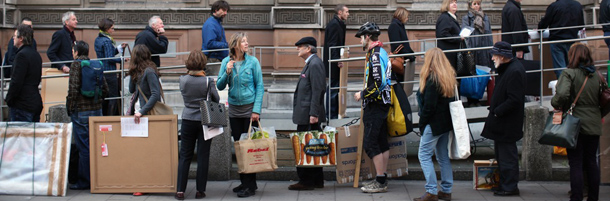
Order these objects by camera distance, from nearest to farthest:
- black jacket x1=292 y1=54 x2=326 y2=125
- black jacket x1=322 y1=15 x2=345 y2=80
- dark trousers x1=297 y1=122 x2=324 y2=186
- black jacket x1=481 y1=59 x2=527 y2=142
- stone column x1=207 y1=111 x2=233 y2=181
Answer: black jacket x1=481 y1=59 x2=527 y2=142
black jacket x1=292 y1=54 x2=326 y2=125
dark trousers x1=297 y1=122 x2=324 y2=186
stone column x1=207 y1=111 x2=233 y2=181
black jacket x1=322 y1=15 x2=345 y2=80

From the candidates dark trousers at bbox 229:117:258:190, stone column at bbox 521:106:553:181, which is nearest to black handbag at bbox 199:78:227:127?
dark trousers at bbox 229:117:258:190

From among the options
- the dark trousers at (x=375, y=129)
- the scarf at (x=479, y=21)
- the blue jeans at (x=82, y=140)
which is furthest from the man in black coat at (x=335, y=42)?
the blue jeans at (x=82, y=140)

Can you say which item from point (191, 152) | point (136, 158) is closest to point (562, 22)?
point (191, 152)

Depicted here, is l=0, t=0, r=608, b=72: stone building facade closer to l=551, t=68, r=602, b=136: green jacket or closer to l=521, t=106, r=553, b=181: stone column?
l=521, t=106, r=553, b=181: stone column

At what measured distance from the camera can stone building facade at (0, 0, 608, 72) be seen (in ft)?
44.6

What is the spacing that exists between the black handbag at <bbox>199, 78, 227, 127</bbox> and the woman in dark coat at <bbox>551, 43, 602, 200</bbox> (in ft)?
11.9

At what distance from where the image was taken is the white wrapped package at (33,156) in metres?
8.85

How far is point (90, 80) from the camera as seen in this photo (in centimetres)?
917

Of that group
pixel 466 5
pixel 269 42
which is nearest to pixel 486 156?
pixel 466 5

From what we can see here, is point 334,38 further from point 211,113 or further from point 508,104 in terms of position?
point 508,104

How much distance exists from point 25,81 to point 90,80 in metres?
0.86

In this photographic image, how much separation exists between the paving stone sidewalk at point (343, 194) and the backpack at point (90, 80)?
47.1 inches

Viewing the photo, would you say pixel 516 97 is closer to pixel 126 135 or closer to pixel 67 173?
pixel 126 135

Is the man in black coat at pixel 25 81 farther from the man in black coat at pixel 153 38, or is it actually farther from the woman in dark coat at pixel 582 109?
the woman in dark coat at pixel 582 109
